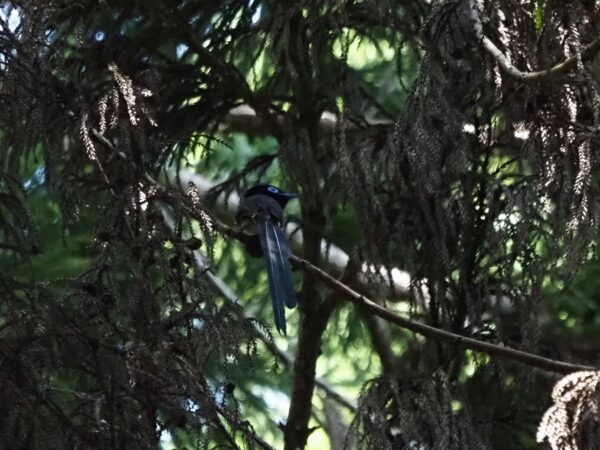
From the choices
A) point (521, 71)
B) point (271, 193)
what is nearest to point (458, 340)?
point (521, 71)

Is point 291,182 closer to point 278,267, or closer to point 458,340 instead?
point 278,267

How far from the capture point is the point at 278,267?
5.29 meters

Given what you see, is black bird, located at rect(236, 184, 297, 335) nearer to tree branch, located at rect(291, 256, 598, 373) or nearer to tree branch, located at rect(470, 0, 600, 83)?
tree branch, located at rect(291, 256, 598, 373)

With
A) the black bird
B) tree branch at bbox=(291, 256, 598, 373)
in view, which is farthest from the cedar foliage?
tree branch at bbox=(291, 256, 598, 373)

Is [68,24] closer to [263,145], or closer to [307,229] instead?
[307,229]

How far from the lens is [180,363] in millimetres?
4129

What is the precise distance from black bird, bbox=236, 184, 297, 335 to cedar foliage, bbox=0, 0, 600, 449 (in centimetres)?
→ 19

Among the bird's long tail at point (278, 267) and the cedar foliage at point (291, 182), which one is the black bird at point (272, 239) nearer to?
the bird's long tail at point (278, 267)

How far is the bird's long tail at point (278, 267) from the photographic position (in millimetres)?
5023

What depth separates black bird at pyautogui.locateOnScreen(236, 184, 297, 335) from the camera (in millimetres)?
5086

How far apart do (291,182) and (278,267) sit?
28.5 inches

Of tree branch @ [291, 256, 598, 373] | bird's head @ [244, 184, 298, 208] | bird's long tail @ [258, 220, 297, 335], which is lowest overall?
tree branch @ [291, 256, 598, 373]

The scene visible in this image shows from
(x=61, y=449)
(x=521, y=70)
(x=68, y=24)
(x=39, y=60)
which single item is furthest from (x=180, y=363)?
(x=68, y=24)

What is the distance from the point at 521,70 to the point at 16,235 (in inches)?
80.3
